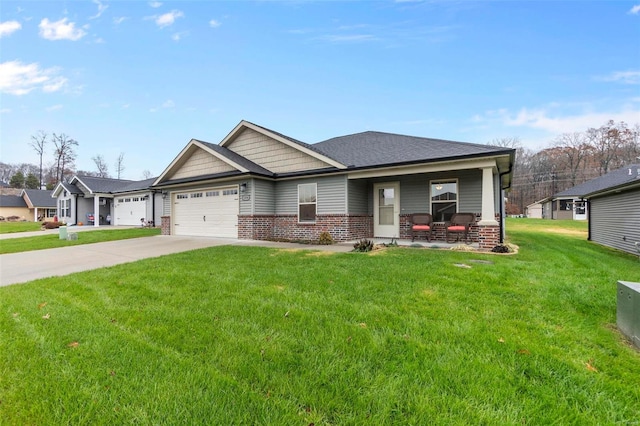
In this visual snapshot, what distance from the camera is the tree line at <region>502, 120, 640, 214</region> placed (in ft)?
122

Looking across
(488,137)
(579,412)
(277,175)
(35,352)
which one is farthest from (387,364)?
(488,137)

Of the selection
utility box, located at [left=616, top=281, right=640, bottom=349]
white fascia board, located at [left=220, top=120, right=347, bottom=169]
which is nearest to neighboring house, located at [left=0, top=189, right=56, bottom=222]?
white fascia board, located at [left=220, top=120, right=347, bottom=169]

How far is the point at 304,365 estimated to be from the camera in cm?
232

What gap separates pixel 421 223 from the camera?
10375 mm

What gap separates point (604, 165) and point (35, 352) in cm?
5552

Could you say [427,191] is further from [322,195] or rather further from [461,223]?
[322,195]

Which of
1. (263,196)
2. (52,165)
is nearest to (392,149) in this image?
(263,196)

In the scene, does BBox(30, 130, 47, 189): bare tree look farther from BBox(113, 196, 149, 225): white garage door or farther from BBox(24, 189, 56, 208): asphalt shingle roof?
BBox(113, 196, 149, 225): white garage door

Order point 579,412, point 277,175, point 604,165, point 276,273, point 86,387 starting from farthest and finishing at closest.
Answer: point 604,165 < point 277,175 < point 276,273 < point 86,387 < point 579,412

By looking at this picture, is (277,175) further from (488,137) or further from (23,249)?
(488,137)

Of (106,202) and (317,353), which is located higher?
(106,202)

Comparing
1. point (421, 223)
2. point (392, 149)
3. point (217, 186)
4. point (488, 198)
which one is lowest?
point (421, 223)

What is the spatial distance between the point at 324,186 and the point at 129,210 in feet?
58.5

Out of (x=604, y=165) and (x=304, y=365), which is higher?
(x=604, y=165)
